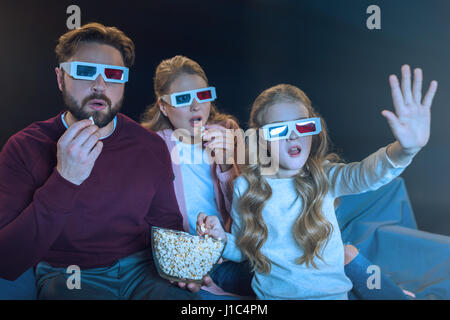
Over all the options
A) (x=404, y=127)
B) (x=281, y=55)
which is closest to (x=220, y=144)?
(x=281, y=55)

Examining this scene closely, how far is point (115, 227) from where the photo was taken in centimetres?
148

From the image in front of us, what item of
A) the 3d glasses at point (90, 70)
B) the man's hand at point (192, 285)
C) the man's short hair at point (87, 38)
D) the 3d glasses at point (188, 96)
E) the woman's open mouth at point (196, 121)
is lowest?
the man's hand at point (192, 285)

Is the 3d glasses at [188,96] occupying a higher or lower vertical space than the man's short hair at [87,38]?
lower

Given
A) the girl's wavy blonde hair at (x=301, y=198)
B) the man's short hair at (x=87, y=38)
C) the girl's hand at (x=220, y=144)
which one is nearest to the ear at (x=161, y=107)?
the girl's hand at (x=220, y=144)

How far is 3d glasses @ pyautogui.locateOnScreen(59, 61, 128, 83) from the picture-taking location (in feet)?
4.44

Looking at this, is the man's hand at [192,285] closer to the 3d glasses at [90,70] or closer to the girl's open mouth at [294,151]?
the girl's open mouth at [294,151]

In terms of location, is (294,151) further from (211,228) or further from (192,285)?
(192,285)

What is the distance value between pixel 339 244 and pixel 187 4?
3.82 ft

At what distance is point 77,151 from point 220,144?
0.62m

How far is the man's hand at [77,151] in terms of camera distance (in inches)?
46.9

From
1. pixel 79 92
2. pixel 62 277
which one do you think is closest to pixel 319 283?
pixel 62 277

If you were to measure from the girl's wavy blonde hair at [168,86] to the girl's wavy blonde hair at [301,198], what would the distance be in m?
0.39

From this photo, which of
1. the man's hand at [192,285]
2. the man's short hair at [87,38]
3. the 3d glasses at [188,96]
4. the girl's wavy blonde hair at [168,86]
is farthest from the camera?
the girl's wavy blonde hair at [168,86]

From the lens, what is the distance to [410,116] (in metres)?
Result: 1.15
